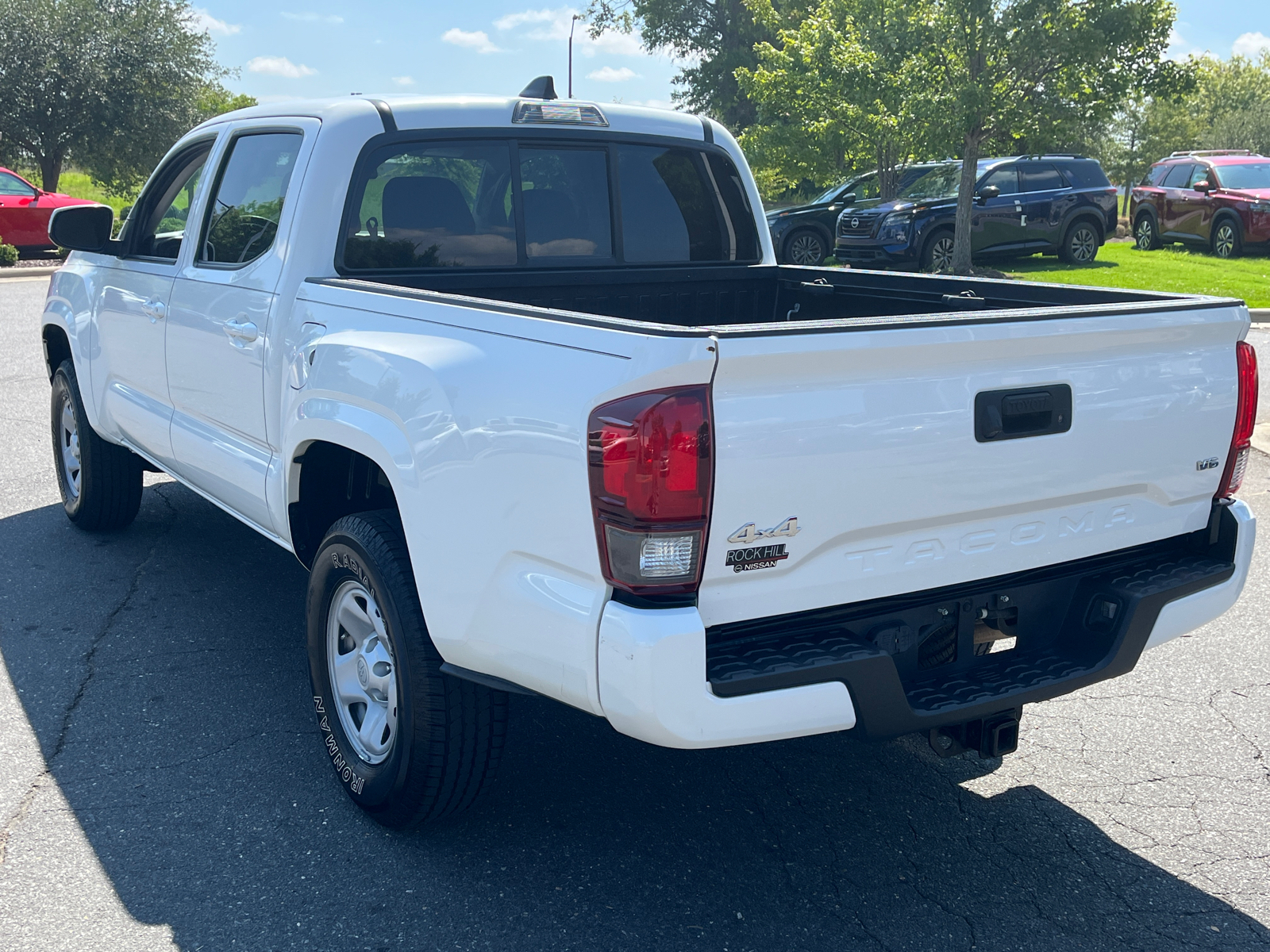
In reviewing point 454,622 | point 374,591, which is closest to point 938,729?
point 454,622

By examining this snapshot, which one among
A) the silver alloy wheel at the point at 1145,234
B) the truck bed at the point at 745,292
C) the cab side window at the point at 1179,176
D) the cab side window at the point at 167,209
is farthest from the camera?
the silver alloy wheel at the point at 1145,234

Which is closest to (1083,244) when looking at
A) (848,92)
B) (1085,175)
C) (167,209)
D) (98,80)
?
(1085,175)

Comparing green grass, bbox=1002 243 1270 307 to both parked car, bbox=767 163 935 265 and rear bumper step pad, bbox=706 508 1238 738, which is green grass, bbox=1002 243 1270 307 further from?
rear bumper step pad, bbox=706 508 1238 738

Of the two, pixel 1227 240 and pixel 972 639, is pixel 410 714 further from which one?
pixel 1227 240

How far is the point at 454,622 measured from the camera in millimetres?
3000

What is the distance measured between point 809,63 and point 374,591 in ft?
72.2

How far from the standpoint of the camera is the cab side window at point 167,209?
16.7 feet

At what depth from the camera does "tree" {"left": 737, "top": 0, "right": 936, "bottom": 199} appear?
61.4 feet

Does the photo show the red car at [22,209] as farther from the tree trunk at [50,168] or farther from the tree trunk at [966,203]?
the tree trunk at [966,203]

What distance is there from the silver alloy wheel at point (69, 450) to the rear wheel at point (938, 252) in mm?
15243

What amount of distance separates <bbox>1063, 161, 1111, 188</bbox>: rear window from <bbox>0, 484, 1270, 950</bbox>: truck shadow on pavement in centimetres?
1825

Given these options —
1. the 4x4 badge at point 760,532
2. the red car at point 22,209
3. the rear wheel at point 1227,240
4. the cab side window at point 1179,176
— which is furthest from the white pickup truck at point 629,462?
A: the red car at point 22,209

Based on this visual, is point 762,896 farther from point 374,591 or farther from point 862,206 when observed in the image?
point 862,206

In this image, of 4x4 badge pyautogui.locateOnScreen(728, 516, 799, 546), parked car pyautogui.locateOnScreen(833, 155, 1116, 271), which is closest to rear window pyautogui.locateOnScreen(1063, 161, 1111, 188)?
parked car pyautogui.locateOnScreen(833, 155, 1116, 271)
